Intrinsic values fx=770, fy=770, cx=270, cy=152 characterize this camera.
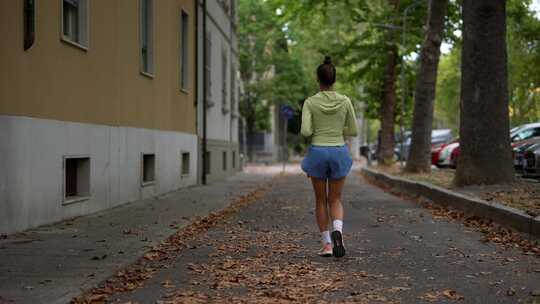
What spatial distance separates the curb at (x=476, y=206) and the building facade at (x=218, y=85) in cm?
666

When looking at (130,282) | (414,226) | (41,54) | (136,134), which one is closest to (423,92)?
(136,134)

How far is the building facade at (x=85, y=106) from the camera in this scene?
8.79m

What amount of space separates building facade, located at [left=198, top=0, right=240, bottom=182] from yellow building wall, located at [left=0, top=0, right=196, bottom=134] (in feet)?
8.80

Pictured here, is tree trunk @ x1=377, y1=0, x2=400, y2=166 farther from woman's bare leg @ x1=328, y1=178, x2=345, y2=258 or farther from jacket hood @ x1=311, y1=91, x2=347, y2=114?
woman's bare leg @ x1=328, y1=178, x2=345, y2=258

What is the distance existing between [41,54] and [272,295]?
212 inches

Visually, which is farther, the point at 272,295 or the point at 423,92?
the point at 423,92

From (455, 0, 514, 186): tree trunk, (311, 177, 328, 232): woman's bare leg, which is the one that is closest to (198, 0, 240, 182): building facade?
(455, 0, 514, 186): tree trunk

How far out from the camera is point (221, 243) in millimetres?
8586

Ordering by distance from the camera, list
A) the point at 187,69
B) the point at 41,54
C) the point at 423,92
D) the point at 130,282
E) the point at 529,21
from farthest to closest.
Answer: the point at 529,21
the point at 423,92
the point at 187,69
the point at 41,54
the point at 130,282

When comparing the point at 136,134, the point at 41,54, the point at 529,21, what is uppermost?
the point at 529,21

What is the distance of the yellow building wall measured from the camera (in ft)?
28.8

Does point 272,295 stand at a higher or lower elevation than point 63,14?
lower

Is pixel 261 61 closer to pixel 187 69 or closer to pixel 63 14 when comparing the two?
pixel 187 69

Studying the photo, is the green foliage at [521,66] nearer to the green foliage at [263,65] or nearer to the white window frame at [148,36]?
the green foliage at [263,65]
